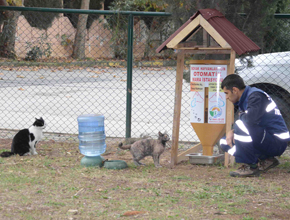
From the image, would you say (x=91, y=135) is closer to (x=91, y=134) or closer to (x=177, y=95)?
(x=91, y=134)

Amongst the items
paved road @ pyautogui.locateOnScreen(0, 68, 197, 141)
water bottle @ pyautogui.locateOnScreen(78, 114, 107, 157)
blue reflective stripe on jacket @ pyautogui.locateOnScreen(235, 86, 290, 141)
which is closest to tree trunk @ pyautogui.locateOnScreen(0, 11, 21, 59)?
paved road @ pyautogui.locateOnScreen(0, 68, 197, 141)

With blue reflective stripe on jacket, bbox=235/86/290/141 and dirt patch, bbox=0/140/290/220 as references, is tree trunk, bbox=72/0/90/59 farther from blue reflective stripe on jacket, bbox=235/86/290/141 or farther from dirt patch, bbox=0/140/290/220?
blue reflective stripe on jacket, bbox=235/86/290/141

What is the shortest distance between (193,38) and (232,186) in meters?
2.61

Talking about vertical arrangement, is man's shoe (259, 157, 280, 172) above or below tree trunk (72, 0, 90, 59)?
below

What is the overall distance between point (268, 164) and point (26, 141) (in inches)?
136

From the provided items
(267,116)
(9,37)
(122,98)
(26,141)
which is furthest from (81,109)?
(9,37)

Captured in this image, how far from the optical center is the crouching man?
459cm

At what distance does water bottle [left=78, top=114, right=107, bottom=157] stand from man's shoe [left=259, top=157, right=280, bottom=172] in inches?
87.1

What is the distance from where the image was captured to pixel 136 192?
4.26 metres

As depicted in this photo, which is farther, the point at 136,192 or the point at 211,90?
the point at 211,90

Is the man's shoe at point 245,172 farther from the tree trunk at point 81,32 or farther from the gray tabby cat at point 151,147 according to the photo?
the tree trunk at point 81,32

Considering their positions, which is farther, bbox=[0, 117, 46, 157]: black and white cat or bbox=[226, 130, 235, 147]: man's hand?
bbox=[0, 117, 46, 157]: black and white cat

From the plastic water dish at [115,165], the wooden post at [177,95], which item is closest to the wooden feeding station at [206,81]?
the wooden post at [177,95]

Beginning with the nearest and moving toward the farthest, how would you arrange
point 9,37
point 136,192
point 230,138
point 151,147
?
1. point 136,192
2. point 230,138
3. point 151,147
4. point 9,37
